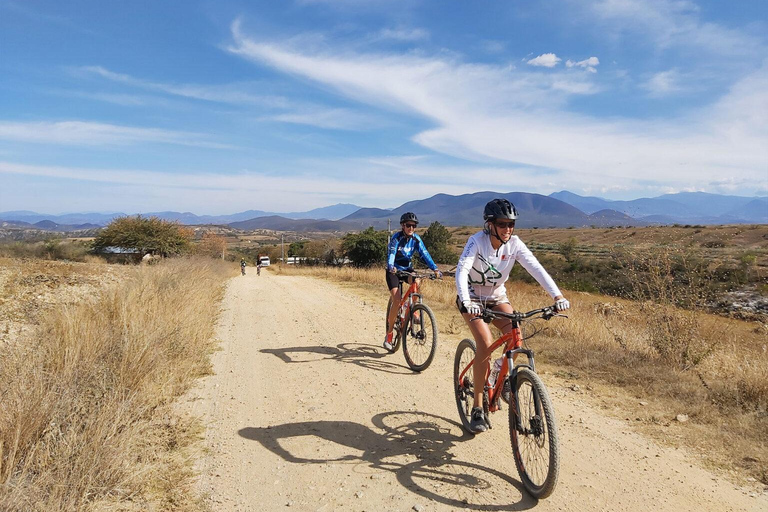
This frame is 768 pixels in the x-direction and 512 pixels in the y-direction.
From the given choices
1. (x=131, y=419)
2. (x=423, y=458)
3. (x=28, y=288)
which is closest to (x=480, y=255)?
(x=423, y=458)

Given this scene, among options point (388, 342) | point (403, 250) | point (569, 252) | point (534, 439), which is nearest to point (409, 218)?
point (403, 250)

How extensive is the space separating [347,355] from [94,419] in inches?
160

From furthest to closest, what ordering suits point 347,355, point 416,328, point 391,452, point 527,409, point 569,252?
1. point 569,252
2. point 347,355
3. point 416,328
4. point 391,452
5. point 527,409

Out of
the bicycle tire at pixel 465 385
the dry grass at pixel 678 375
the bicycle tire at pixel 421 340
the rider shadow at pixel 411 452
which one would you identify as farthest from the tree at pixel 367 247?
the rider shadow at pixel 411 452

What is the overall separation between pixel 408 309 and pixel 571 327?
3460mm

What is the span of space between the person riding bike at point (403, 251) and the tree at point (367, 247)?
31.0 meters

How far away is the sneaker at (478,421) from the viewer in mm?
3973

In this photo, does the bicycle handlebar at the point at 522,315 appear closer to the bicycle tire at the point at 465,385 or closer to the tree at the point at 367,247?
the bicycle tire at the point at 465,385

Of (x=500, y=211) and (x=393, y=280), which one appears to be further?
(x=393, y=280)

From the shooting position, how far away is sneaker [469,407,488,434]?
13.0ft

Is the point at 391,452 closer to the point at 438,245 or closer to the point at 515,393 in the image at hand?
the point at 515,393

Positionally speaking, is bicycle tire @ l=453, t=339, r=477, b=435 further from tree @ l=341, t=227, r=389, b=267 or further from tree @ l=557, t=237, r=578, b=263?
tree @ l=341, t=227, r=389, b=267

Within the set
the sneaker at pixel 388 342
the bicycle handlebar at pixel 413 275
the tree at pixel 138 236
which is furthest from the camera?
the tree at pixel 138 236

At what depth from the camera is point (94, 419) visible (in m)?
3.28
